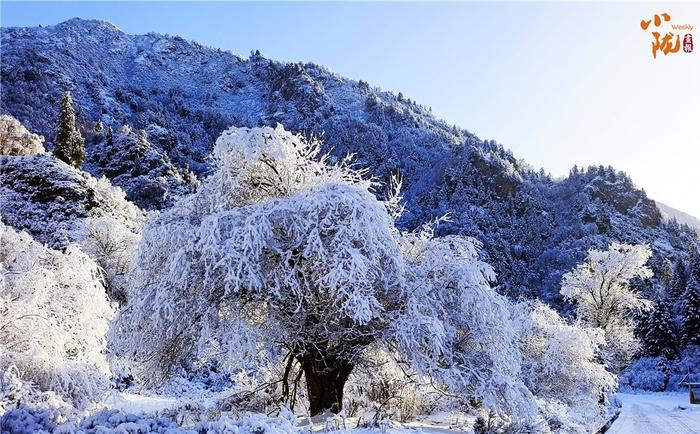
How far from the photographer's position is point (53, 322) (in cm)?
1280

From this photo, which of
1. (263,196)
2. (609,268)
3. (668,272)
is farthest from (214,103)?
(263,196)

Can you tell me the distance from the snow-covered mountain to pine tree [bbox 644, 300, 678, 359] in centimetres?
3548

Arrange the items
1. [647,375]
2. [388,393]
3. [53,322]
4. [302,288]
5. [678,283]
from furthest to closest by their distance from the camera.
Answer: [678,283]
[647,375]
[53,322]
[388,393]
[302,288]

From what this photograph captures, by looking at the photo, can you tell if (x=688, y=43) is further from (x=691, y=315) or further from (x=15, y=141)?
(x=15, y=141)

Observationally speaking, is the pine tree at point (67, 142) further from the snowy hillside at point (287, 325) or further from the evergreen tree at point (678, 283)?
the evergreen tree at point (678, 283)

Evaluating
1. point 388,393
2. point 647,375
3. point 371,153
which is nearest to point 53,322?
point 388,393

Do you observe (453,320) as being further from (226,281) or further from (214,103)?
(214,103)

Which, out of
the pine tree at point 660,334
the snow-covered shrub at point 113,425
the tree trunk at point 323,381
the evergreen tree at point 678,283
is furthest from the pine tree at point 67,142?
the evergreen tree at point 678,283

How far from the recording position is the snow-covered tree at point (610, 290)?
30109mm

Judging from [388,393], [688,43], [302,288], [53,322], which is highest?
[688,43]

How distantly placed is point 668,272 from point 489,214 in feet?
130

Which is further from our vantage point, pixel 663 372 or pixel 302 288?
pixel 663 372

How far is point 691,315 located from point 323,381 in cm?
4857

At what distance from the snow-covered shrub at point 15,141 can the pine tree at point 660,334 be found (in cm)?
6072
